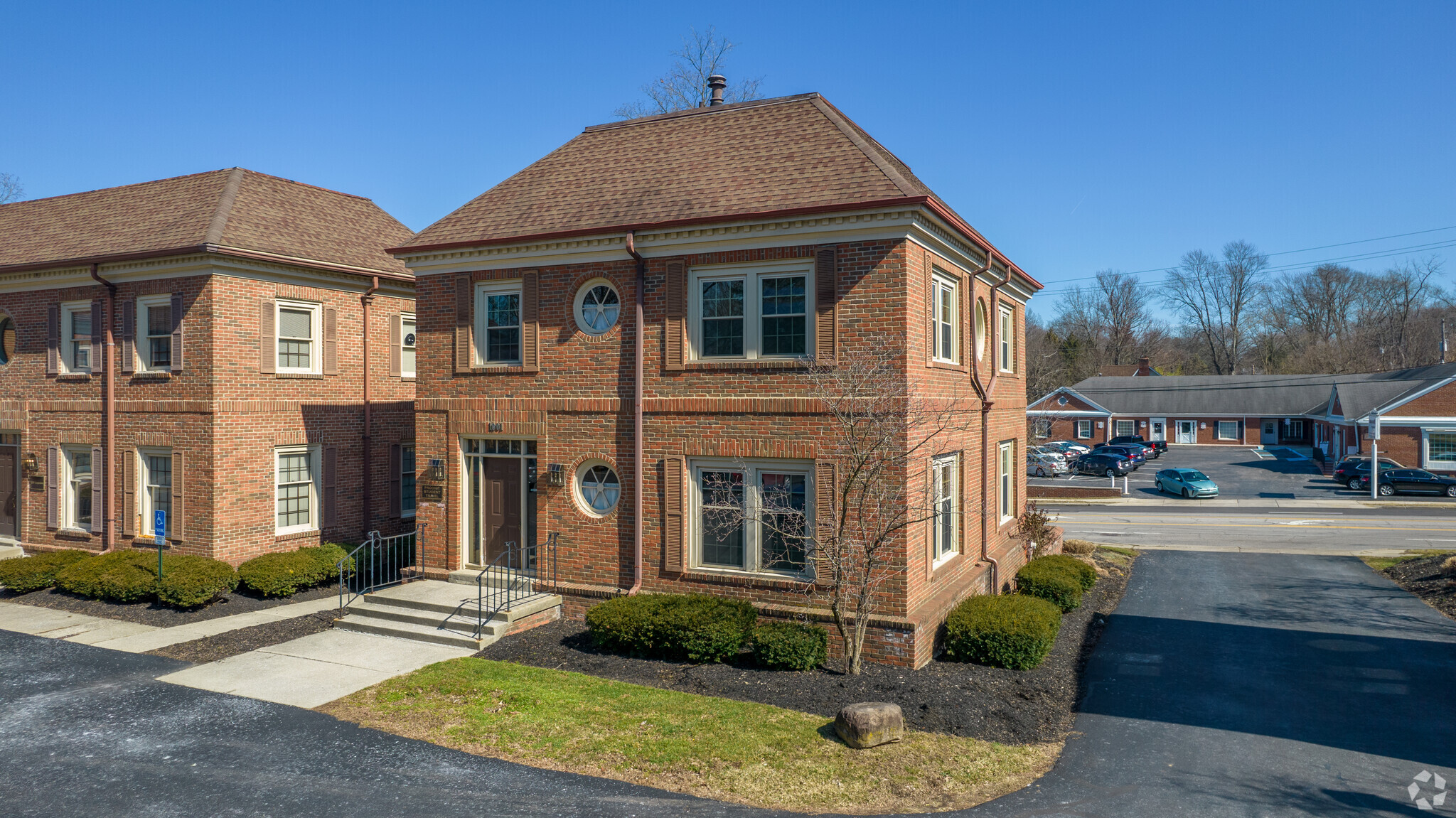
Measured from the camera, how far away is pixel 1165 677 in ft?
40.6

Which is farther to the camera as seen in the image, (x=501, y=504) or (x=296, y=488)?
(x=296, y=488)

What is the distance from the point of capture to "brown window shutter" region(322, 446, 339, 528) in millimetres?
18250

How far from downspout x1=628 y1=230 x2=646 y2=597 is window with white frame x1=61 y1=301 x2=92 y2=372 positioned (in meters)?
13.2

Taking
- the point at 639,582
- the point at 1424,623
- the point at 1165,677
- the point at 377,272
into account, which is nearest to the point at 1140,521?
the point at 1424,623

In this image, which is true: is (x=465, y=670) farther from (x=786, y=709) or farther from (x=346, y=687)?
(x=786, y=709)

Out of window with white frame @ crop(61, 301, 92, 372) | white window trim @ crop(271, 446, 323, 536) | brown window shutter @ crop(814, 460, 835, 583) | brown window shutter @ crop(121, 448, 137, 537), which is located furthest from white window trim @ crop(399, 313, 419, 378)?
brown window shutter @ crop(814, 460, 835, 583)

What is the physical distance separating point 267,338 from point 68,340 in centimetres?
513

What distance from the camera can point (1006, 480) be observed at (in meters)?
18.8

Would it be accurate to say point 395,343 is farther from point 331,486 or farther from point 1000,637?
point 1000,637

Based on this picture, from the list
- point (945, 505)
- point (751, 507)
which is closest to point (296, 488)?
point (751, 507)

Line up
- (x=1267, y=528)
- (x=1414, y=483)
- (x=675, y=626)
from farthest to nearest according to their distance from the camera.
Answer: (x=1414, y=483) → (x=1267, y=528) → (x=675, y=626)

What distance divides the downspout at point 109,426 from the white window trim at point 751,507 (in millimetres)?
13091

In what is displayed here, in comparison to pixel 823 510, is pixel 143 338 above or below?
above

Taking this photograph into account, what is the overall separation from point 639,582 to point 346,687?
14.4 ft
